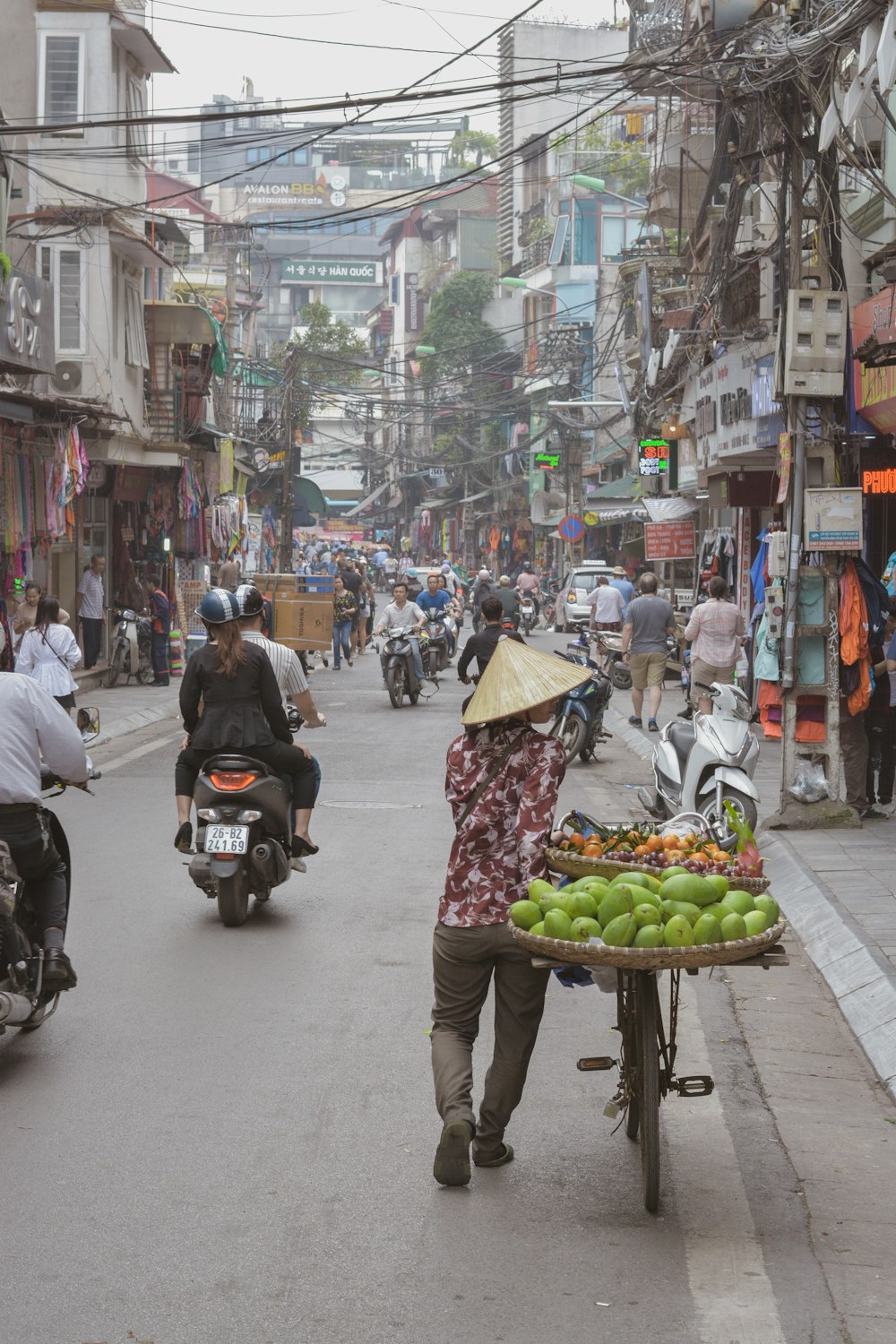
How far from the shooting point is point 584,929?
4.83 metres

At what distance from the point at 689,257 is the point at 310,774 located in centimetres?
2247

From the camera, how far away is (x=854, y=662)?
12117 millimetres

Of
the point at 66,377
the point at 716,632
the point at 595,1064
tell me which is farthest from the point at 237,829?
the point at 66,377

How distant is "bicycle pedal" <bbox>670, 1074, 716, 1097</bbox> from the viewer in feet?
17.5

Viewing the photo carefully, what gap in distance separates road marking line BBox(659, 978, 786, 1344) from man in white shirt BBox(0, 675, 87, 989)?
2511mm

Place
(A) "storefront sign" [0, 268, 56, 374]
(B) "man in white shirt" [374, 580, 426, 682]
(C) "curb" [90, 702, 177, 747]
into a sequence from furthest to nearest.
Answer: (B) "man in white shirt" [374, 580, 426, 682]
(C) "curb" [90, 702, 177, 747]
(A) "storefront sign" [0, 268, 56, 374]

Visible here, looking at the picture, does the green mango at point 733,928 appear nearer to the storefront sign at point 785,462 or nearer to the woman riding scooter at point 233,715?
the woman riding scooter at point 233,715

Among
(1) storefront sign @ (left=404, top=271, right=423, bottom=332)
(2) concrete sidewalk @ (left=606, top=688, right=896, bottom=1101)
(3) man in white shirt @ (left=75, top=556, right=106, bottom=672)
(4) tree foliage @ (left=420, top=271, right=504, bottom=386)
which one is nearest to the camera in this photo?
(2) concrete sidewalk @ (left=606, top=688, right=896, bottom=1101)

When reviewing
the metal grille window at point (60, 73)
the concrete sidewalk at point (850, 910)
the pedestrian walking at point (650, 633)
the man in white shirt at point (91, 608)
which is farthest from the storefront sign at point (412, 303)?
the concrete sidewalk at point (850, 910)

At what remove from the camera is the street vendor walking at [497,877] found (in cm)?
528

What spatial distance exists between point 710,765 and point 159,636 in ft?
50.5

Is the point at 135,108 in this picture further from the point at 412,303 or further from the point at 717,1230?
the point at 412,303

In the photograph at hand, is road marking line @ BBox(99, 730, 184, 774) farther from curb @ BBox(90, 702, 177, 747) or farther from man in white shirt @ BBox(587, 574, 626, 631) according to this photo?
man in white shirt @ BBox(587, 574, 626, 631)

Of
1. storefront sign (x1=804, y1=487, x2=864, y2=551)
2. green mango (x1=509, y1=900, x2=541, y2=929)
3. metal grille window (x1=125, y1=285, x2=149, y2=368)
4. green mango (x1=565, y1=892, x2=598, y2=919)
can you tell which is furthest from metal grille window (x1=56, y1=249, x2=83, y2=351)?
green mango (x1=565, y1=892, x2=598, y2=919)
